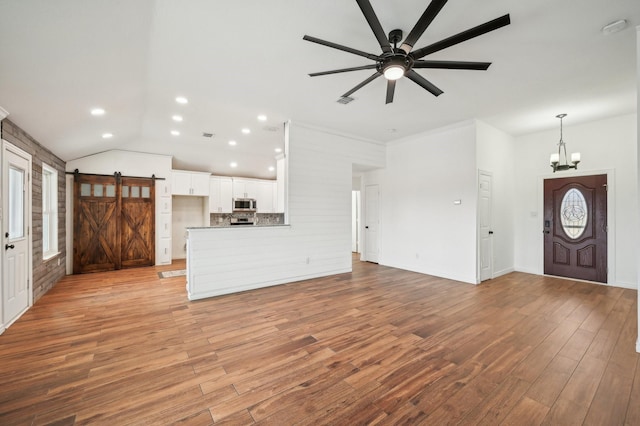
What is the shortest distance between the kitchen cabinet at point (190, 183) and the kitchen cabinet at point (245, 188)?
0.88 metres

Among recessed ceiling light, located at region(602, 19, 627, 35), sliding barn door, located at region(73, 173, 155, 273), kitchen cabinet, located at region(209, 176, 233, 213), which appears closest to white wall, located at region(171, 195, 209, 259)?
kitchen cabinet, located at region(209, 176, 233, 213)

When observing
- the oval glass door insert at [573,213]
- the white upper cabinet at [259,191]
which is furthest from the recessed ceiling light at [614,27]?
the white upper cabinet at [259,191]

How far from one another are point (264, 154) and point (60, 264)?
17.0 feet

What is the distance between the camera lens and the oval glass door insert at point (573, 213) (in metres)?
5.36

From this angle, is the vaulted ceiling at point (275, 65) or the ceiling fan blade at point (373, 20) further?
the vaulted ceiling at point (275, 65)

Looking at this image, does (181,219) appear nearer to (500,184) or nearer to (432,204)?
(432,204)

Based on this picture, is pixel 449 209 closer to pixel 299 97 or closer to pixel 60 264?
pixel 299 97

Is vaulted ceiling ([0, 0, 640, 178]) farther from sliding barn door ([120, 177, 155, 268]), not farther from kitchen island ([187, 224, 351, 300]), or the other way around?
kitchen island ([187, 224, 351, 300])

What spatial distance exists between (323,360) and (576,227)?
6.09 m

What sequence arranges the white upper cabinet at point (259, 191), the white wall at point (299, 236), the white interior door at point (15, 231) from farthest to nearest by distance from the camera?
the white upper cabinet at point (259, 191) < the white wall at point (299, 236) < the white interior door at point (15, 231)

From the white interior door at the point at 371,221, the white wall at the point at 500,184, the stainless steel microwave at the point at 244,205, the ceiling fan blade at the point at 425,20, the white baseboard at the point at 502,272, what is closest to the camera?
the ceiling fan blade at the point at 425,20

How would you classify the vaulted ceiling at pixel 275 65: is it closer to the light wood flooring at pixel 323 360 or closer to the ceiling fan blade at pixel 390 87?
the ceiling fan blade at pixel 390 87

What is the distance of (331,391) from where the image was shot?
2.05 m

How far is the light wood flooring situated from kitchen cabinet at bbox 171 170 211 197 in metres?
3.65
